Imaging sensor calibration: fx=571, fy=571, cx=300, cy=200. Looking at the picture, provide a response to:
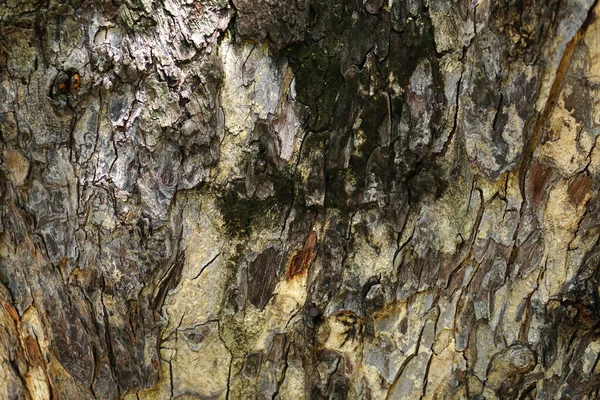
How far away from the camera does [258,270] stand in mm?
1500

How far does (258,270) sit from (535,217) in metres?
0.72

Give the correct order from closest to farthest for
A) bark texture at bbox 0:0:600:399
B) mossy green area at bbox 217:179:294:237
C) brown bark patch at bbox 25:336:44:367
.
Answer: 1. bark texture at bbox 0:0:600:399
2. mossy green area at bbox 217:179:294:237
3. brown bark patch at bbox 25:336:44:367

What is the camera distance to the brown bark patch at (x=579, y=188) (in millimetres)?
1400

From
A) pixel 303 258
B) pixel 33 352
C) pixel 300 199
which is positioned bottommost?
pixel 33 352

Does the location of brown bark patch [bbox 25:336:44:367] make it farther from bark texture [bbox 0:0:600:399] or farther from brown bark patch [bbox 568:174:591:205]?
brown bark patch [bbox 568:174:591:205]

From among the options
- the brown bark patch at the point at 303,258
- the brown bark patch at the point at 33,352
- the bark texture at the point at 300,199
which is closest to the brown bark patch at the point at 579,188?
the bark texture at the point at 300,199

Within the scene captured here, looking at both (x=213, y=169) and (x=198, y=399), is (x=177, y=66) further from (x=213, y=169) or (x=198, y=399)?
(x=198, y=399)

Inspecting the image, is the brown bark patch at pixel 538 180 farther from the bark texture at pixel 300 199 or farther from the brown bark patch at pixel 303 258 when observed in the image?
the brown bark patch at pixel 303 258

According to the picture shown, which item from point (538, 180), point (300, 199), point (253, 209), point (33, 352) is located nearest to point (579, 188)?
point (538, 180)

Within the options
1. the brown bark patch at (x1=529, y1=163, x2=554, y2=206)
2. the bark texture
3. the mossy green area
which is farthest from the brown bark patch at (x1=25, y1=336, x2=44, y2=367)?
the brown bark patch at (x1=529, y1=163, x2=554, y2=206)

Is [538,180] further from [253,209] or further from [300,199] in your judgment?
[253,209]

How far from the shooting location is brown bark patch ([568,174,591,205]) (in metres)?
1.40

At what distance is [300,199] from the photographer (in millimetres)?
1470

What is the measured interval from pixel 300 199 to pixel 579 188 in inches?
27.3
